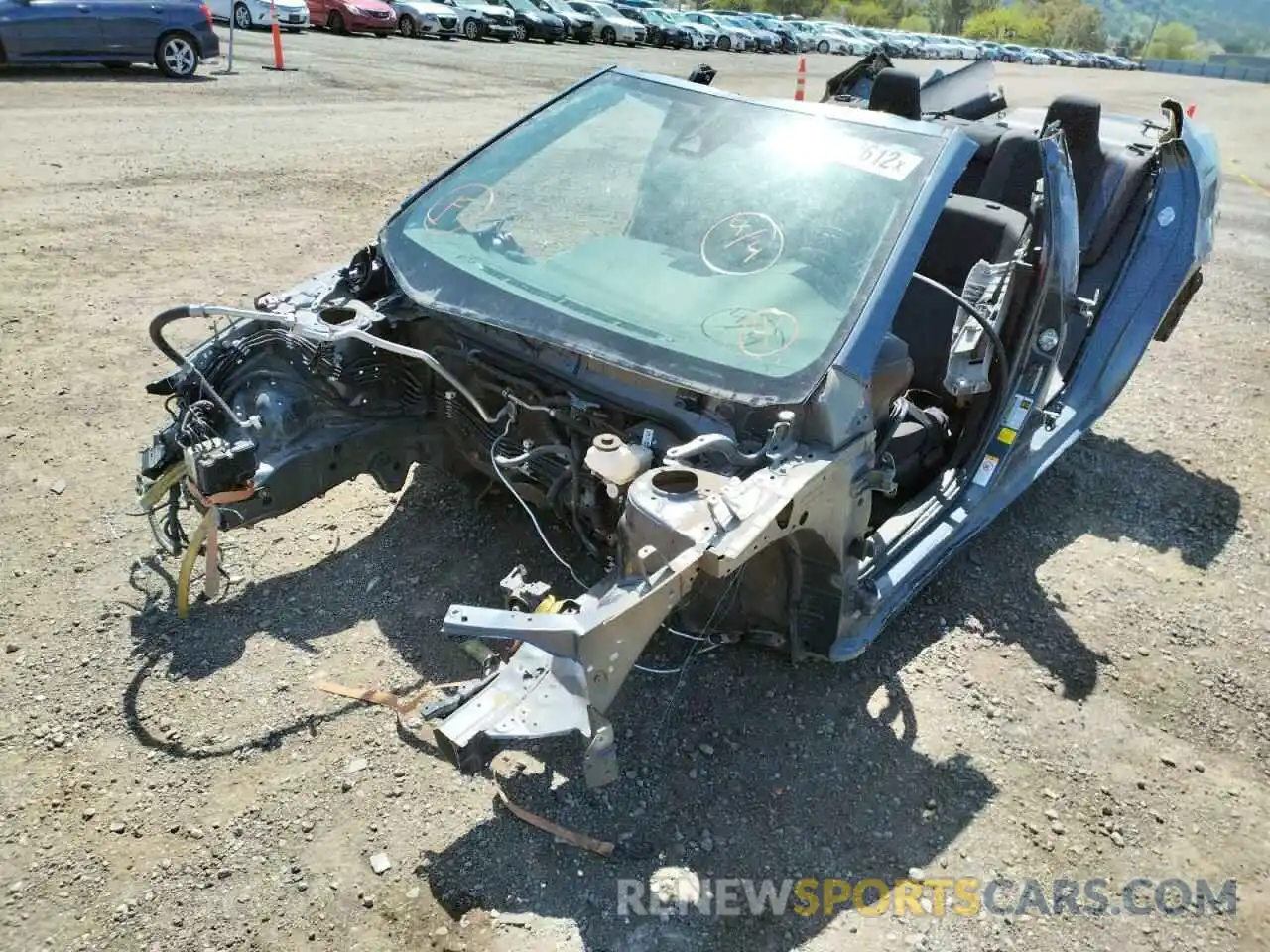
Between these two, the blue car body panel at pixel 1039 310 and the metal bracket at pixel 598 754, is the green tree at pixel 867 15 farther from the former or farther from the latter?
the metal bracket at pixel 598 754

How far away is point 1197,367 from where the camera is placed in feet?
20.9

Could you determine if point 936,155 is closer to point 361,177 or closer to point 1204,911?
point 1204,911

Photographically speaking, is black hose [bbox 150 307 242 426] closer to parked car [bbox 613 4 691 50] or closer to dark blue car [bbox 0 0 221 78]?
dark blue car [bbox 0 0 221 78]

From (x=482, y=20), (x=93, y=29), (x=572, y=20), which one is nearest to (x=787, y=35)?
(x=572, y=20)

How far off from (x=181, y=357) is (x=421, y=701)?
1.38 meters

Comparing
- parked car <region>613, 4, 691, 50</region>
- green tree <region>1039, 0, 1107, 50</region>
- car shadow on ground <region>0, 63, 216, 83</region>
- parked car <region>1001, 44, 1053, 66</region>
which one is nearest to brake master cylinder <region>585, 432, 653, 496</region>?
car shadow on ground <region>0, 63, 216, 83</region>

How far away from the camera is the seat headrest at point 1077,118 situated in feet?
14.0

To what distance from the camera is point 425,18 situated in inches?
869

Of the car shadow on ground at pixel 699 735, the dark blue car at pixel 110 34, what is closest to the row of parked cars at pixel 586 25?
the dark blue car at pixel 110 34

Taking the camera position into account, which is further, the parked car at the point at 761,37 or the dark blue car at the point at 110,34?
the parked car at the point at 761,37

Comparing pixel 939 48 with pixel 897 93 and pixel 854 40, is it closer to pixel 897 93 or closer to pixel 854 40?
pixel 854 40

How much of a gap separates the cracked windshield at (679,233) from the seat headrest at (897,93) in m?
0.97

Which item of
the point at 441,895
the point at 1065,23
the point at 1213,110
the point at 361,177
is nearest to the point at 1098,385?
the point at 441,895

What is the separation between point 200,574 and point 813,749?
7.70 feet
